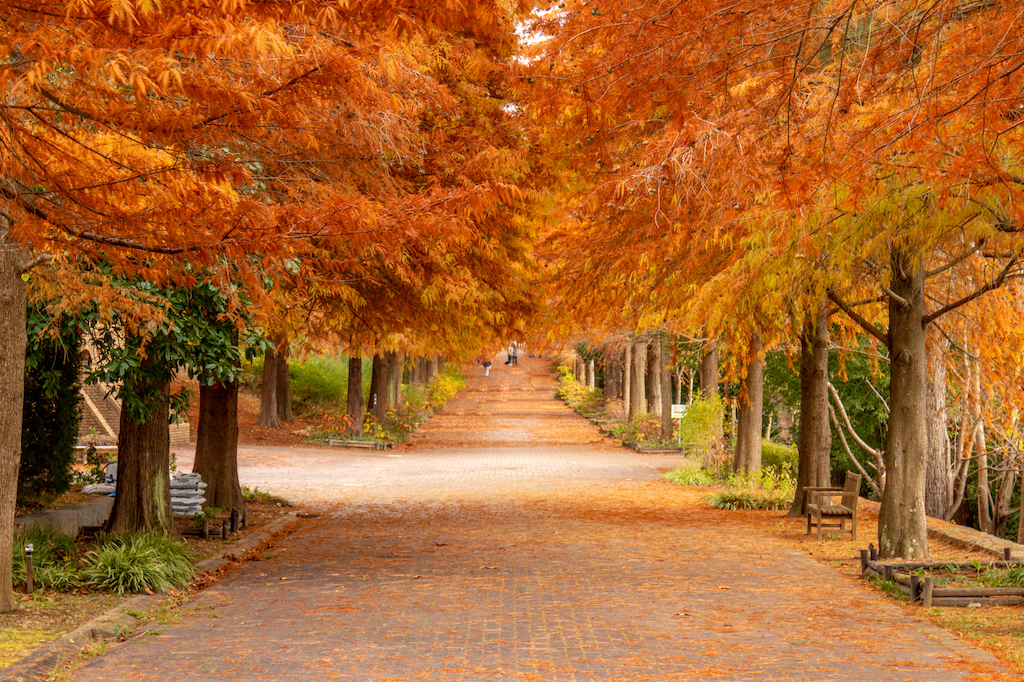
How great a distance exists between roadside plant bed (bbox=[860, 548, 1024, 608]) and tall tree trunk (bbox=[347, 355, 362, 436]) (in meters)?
21.7

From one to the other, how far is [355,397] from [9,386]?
23.2 meters

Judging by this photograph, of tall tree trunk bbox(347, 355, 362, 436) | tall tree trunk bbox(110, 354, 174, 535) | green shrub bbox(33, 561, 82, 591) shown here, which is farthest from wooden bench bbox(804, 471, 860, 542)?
tall tree trunk bbox(347, 355, 362, 436)

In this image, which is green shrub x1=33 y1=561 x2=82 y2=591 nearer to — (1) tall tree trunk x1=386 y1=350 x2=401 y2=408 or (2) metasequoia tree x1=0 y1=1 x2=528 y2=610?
(2) metasequoia tree x1=0 y1=1 x2=528 y2=610

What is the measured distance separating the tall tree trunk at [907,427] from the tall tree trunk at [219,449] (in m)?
9.12

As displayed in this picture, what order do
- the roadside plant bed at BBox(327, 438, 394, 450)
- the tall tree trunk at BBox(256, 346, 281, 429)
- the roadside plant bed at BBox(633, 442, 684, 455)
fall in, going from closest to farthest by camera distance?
1. the roadside plant bed at BBox(633, 442, 684, 455)
2. the roadside plant bed at BBox(327, 438, 394, 450)
3. the tall tree trunk at BBox(256, 346, 281, 429)

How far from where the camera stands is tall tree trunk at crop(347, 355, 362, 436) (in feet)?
99.5

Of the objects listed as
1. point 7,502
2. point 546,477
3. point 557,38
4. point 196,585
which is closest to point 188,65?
point 557,38

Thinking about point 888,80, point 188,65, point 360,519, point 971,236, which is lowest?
point 360,519

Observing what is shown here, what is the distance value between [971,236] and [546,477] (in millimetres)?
14097

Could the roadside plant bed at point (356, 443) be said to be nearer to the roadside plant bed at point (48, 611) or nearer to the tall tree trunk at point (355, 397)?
the tall tree trunk at point (355, 397)

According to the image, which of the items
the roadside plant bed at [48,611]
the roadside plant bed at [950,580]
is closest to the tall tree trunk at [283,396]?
the roadside plant bed at [48,611]

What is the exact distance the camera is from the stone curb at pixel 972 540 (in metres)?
10.9

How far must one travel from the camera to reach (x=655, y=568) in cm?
1074

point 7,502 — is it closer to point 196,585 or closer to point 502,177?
point 196,585
